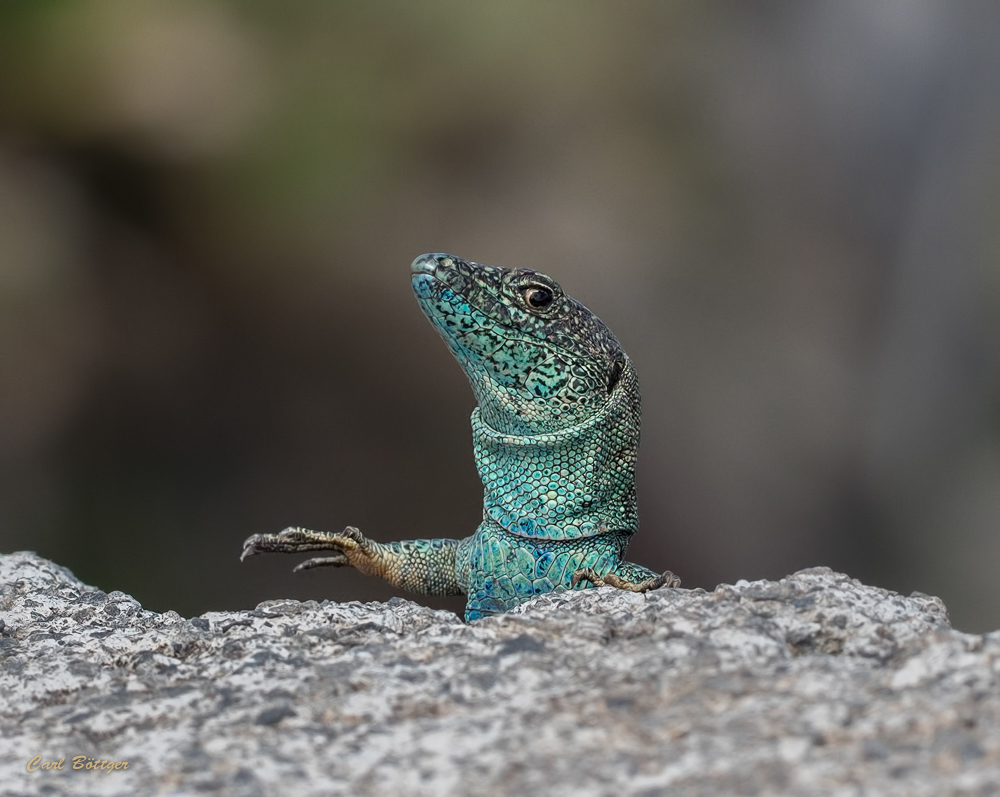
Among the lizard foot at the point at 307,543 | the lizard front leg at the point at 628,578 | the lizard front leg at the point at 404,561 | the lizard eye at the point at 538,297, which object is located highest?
the lizard eye at the point at 538,297

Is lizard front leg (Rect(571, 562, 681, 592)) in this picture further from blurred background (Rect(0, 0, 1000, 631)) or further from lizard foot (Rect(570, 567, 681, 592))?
blurred background (Rect(0, 0, 1000, 631))

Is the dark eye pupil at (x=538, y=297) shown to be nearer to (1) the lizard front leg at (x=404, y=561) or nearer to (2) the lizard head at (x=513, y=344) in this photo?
(2) the lizard head at (x=513, y=344)

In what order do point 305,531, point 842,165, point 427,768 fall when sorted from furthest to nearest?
point 842,165 < point 305,531 < point 427,768

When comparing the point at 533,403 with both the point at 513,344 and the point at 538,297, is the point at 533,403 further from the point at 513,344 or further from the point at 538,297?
the point at 538,297

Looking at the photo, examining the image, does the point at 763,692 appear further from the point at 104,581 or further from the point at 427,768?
the point at 104,581

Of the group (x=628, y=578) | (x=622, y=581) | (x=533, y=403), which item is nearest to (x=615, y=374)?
(x=533, y=403)

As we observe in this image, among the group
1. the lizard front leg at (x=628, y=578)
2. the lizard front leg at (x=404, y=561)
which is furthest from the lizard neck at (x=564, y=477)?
the lizard front leg at (x=404, y=561)

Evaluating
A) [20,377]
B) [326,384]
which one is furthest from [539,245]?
[20,377]
